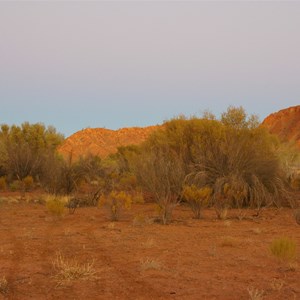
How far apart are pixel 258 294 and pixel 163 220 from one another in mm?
8077

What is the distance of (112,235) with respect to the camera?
39.8 feet

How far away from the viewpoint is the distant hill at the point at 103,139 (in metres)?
90.2

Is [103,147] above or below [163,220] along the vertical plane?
above

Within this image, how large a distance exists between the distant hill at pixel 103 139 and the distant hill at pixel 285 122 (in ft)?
97.0

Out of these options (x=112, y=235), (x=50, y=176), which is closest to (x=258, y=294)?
(x=112, y=235)

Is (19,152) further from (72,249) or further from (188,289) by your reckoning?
(188,289)

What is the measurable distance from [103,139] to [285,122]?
43749 mm

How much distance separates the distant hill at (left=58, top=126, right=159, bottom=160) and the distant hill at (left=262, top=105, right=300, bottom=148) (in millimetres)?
29555

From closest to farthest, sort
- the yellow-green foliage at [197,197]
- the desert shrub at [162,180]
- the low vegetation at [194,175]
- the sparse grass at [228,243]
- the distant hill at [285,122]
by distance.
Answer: the sparse grass at [228,243]
the desert shrub at [162,180]
the yellow-green foliage at [197,197]
the low vegetation at [194,175]
the distant hill at [285,122]

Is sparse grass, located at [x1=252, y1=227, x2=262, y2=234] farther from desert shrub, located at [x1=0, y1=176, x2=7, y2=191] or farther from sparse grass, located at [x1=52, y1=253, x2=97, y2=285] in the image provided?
desert shrub, located at [x1=0, y1=176, x2=7, y2=191]

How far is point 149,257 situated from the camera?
9180 mm

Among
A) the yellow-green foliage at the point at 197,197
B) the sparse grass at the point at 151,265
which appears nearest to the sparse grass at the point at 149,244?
the sparse grass at the point at 151,265

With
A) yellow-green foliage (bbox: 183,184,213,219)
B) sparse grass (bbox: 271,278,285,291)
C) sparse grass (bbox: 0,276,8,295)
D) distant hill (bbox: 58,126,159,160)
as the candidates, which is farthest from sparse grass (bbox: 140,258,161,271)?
distant hill (bbox: 58,126,159,160)

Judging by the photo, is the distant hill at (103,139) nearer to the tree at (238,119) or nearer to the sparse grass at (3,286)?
the tree at (238,119)
